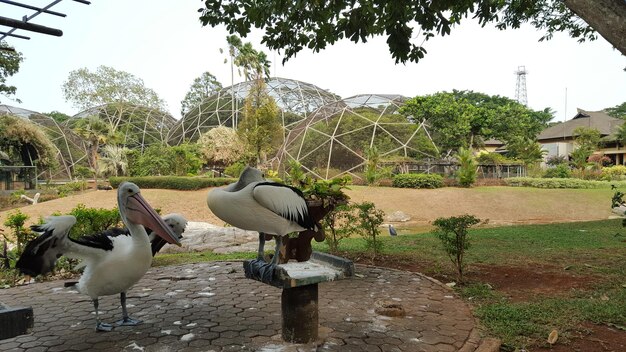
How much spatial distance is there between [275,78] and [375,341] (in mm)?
39164

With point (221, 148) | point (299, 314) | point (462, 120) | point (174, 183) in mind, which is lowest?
point (299, 314)

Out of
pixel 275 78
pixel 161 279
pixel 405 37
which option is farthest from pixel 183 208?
pixel 275 78

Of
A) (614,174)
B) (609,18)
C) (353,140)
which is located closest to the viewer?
(609,18)

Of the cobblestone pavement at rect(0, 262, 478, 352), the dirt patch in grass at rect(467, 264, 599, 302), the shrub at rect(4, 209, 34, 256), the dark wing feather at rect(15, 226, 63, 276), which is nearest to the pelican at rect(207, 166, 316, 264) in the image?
the cobblestone pavement at rect(0, 262, 478, 352)

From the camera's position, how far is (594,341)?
353 cm

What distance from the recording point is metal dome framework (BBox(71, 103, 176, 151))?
42719 mm

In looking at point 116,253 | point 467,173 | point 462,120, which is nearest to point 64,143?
point 462,120

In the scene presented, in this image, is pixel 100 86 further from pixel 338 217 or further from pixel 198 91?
pixel 338 217

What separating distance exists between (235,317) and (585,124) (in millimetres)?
44313

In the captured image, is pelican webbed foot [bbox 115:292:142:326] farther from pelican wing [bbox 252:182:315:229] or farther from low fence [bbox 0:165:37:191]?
low fence [bbox 0:165:37:191]

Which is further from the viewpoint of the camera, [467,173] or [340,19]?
[467,173]

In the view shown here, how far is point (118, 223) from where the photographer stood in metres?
7.52

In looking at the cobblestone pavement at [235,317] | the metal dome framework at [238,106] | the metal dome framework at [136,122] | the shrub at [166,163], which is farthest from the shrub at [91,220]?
the metal dome framework at [136,122]

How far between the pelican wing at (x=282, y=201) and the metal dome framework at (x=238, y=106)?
32.1m
